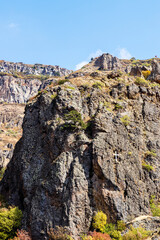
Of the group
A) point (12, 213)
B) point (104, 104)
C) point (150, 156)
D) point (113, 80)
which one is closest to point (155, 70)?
point (113, 80)

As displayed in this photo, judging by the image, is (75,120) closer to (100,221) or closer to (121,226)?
(100,221)

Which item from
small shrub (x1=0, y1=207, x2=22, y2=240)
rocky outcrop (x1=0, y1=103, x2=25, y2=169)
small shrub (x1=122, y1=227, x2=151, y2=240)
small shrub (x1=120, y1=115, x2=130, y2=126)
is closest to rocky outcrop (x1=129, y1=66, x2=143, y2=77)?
small shrub (x1=120, y1=115, x2=130, y2=126)

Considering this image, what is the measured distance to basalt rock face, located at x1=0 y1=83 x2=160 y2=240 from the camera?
23250 mm

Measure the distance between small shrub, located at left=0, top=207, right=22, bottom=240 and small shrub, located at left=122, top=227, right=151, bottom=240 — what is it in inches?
510

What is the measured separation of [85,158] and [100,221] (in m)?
7.41

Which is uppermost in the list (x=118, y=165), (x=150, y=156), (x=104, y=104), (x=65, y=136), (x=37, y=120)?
(x=104, y=104)

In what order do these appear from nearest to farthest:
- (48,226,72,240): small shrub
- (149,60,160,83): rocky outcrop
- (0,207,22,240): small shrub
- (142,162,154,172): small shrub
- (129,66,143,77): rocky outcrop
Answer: (48,226,72,240): small shrub → (0,207,22,240): small shrub → (142,162,154,172): small shrub → (149,60,160,83): rocky outcrop → (129,66,143,77): rocky outcrop

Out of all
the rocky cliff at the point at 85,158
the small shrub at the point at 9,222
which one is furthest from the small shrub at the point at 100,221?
the small shrub at the point at 9,222

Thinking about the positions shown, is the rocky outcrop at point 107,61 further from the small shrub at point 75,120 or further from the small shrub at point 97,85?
the small shrub at point 75,120

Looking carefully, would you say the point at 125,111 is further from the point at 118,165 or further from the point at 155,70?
the point at 155,70

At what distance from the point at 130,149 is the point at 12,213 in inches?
685

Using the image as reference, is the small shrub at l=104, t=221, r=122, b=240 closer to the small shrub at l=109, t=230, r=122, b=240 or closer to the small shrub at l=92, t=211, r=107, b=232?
the small shrub at l=109, t=230, r=122, b=240

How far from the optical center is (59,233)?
21.0m

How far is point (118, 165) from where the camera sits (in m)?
25.8
